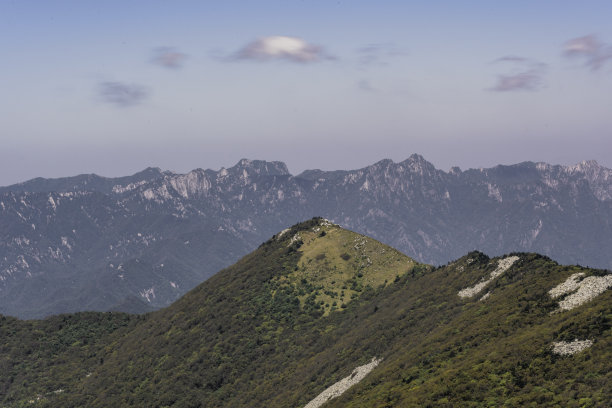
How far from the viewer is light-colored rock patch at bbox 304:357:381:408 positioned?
130750 mm

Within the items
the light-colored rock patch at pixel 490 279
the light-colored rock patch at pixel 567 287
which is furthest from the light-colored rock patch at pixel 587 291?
the light-colored rock patch at pixel 490 279

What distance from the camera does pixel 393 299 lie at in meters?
193

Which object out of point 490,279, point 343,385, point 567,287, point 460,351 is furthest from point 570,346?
point 490,279

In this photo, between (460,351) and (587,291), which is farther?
(460,351)

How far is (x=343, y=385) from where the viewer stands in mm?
133750

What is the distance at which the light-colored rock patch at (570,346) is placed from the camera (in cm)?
8169

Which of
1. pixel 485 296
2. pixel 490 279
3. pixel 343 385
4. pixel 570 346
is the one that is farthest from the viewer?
pixel 490 279

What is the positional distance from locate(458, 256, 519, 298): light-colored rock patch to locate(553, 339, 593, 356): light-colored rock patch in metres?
65.9

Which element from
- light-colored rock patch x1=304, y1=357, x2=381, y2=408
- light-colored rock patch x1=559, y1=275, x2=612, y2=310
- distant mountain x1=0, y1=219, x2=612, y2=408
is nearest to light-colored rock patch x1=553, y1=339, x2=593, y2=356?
distant mountain x1=0, y1=219, x2=612, y2=408

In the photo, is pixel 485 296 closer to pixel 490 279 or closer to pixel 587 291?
pixel 490 279

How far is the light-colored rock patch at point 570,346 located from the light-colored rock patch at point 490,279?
65.9 meters

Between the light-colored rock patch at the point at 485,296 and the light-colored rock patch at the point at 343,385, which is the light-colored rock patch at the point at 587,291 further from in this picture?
→ the light-colored rock patch at the point at 343,385

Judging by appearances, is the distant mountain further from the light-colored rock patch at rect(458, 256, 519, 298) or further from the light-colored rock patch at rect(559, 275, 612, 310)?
the light-colored rock patch at rect(458, 256, 519, 298)

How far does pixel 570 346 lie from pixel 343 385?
6109 cm
